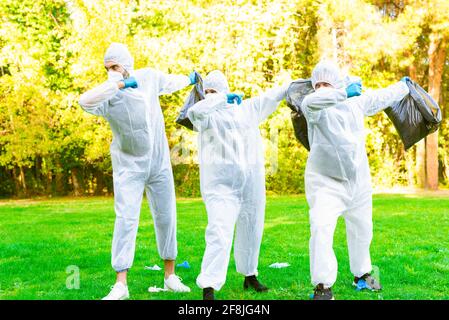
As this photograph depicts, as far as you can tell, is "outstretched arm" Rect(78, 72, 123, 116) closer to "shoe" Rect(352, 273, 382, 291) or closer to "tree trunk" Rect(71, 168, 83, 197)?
"shoe" Rect(352, 273, 382, 291)

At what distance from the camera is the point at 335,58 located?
18.7 metres

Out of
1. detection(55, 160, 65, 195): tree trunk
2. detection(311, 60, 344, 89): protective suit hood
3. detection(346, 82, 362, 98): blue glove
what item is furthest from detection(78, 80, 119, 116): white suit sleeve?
detection(55, 160, 65, 195): tree trunk

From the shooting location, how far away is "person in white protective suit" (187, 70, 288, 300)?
487 centimetres

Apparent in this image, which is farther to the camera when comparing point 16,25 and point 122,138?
point 16,25

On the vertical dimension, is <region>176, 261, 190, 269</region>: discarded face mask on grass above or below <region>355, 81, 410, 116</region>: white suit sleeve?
below

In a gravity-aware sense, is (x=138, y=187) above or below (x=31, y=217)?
above

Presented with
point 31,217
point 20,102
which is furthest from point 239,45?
point 31,217

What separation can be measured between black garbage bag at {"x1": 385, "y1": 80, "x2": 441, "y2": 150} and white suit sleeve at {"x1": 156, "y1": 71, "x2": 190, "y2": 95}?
223 cm

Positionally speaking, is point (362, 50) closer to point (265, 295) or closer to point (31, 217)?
point (31, 217)

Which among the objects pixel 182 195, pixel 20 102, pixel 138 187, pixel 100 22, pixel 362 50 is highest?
pixel 100 22

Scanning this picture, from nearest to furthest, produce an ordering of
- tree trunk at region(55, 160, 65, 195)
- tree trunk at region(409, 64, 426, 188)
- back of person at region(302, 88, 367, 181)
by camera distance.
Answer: back of person at region(302, 88, 367, 181) → tree trunk at region(409, 64, 426, 188) → tree trunk at region(55, 160, 65, 195)

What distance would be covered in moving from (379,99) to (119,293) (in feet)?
10.4

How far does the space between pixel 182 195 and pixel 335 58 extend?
7.26 metres

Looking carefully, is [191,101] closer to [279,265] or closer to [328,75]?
[328,75]
